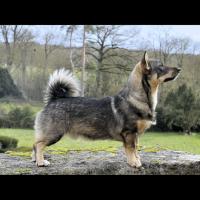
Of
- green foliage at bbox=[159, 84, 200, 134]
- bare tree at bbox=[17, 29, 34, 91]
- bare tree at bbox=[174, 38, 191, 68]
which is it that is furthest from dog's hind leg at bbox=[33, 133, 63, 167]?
bare tree at bbox=[174, 38, 191, 68]

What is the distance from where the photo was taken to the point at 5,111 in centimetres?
528

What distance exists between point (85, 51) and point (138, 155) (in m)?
1.44

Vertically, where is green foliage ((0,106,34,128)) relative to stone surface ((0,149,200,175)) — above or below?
above

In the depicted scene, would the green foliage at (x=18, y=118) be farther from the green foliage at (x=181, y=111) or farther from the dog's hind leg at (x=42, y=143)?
the green foliage at (x=181, y=111)

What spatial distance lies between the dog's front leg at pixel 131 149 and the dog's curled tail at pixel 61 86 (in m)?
0.82

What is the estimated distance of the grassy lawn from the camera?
204 inches

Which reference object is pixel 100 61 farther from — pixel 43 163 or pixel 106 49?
pixel 43 163

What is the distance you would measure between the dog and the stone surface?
12 cm

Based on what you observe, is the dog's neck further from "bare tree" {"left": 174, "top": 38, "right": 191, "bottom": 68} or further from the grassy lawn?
"bare tree" {"left": 174, "top": 38, "right": 191, "bottom": 68}

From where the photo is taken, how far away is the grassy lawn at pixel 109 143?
519cm
